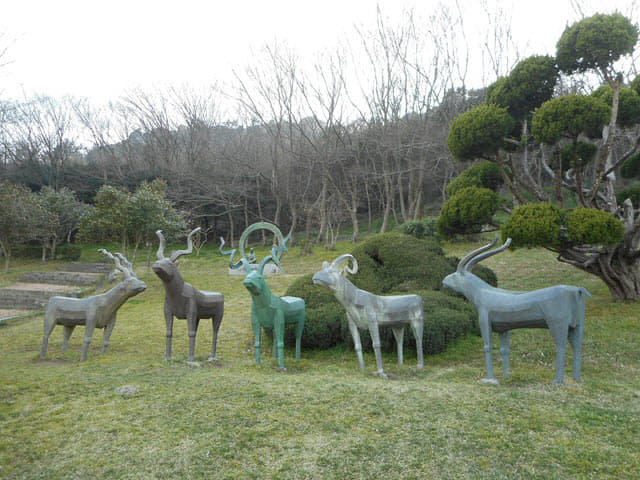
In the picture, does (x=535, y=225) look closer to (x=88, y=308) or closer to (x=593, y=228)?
(x=593, y=228)

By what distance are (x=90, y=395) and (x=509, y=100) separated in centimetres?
888

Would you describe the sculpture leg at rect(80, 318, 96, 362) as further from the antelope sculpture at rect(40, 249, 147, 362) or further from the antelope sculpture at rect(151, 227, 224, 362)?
the antelope sculpture at rect(151, 227, 224, 362)

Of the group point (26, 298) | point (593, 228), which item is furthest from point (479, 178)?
point (26, 298)

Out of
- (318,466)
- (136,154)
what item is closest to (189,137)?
(136,154)

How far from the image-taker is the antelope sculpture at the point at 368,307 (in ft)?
17.8

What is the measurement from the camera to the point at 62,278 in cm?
1689

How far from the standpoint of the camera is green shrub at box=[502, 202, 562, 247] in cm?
687

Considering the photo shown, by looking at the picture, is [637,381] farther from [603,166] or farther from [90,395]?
[90,395]

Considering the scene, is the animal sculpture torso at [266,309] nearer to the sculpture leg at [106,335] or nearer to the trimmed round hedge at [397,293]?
the trimmed round hedge at [397,293]

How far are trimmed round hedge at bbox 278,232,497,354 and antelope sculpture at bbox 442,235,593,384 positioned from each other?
159 centimetres

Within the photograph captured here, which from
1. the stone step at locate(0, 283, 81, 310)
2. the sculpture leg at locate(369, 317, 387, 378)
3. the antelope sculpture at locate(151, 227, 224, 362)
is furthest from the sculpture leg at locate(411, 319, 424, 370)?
the stone step at locate(0, 283, 81, 310)

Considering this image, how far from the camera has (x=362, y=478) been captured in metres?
3.01

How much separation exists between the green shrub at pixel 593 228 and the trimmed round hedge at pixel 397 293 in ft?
6.92

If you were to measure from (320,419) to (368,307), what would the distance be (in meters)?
1.91
